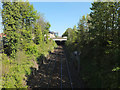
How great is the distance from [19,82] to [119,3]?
12.1 m

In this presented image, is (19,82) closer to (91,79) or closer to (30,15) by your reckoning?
(91,79)

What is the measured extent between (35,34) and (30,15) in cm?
649

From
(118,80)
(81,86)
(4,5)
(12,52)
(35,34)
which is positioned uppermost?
(4,5)

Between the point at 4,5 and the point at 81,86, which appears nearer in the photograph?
the point at 81,86

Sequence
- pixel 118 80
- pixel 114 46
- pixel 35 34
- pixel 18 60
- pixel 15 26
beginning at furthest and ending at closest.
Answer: pixel 35 34, pixel 15 26, pixel 18 60, pixel 114 46, pixel 118 80

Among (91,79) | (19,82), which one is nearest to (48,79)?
(19,82)

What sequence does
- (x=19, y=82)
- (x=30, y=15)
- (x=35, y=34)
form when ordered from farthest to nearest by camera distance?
(x=35, y=34) < (x=30, y=15) < (x=19, y=82)

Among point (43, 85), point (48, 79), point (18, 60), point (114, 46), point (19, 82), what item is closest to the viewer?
point (114, 46)

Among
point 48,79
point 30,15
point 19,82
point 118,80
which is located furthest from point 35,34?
point 118,80

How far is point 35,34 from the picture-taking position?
27.9 m

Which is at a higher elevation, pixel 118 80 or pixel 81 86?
pixel 118 80

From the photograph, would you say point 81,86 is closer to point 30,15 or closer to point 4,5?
point 4,5

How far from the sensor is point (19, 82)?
37.7ft

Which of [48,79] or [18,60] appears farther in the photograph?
[18,60]
